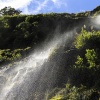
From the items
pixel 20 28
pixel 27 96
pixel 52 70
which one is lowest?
pixel 27 96

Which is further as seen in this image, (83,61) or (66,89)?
(83,61)

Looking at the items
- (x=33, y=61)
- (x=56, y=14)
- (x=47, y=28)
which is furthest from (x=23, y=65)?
(x=56, y=14)

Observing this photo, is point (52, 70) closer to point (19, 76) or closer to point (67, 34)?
point (19, 76)

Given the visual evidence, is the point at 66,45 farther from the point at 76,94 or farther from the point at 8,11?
the point at 8,11

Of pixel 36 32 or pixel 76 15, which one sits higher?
pixel 76 15

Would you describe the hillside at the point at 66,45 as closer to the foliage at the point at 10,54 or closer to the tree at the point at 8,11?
the foliage at the point at 10,54

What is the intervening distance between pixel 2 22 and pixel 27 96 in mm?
30960

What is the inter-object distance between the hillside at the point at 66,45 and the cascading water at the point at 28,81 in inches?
28.5

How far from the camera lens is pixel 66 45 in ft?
129

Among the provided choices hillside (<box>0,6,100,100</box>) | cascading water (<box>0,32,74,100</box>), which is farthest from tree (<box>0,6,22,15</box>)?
cascading water (<box>0,32,74,100</box>)

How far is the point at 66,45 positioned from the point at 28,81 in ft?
30.1

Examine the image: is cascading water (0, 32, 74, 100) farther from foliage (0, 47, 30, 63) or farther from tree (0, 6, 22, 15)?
tree (0, 6, 22, 15)

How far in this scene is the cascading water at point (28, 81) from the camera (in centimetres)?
3000

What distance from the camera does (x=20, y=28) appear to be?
5353 centimetres
